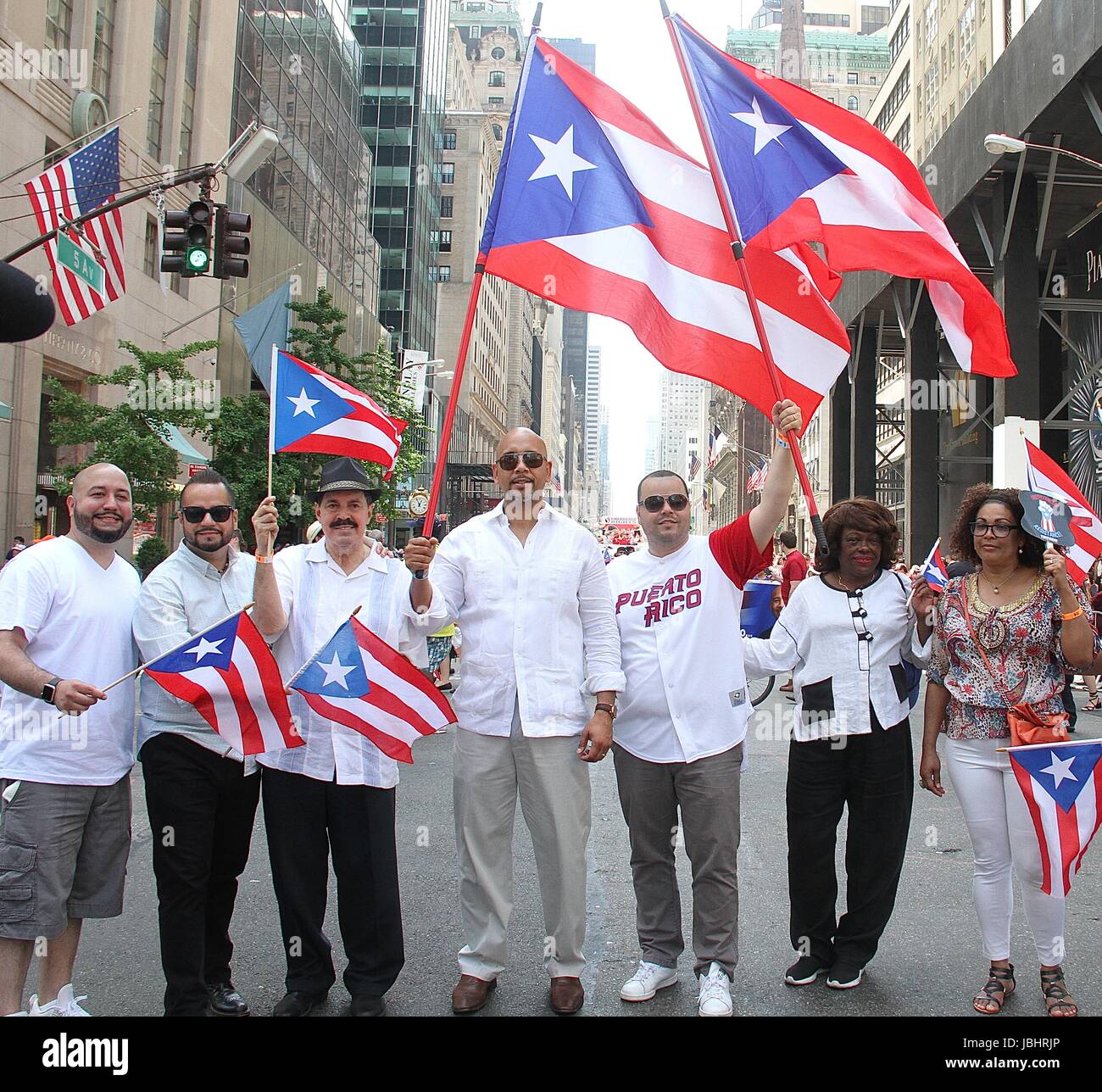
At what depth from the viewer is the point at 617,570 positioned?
16.2ft

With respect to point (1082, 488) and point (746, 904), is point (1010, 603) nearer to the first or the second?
point (746, 904)

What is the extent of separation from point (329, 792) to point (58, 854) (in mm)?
1021

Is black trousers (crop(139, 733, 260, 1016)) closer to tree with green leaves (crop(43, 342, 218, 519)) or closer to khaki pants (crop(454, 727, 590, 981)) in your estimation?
khaki pants (crop(454, 727, 590, 981))

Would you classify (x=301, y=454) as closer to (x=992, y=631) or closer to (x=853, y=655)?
(x=853, y=655)

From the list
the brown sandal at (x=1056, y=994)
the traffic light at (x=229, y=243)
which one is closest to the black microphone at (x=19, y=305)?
the brown sandal at (x=1056, y=994)

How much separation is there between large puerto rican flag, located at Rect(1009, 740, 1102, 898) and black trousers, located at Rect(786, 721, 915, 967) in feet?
1.91

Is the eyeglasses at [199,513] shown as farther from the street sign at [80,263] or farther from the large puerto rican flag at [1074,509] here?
the street sign at [80,263]

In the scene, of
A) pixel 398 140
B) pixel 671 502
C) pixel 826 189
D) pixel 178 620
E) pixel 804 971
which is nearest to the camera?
pixel 178 620

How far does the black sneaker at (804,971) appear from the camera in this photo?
181 inches

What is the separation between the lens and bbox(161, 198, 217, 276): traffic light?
1335 cm

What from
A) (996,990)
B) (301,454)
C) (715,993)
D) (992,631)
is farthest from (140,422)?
(996,990)

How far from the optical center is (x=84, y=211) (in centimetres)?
1794

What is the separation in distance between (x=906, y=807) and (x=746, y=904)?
4.56 ft

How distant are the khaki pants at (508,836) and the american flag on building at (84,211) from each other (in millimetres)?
14370
